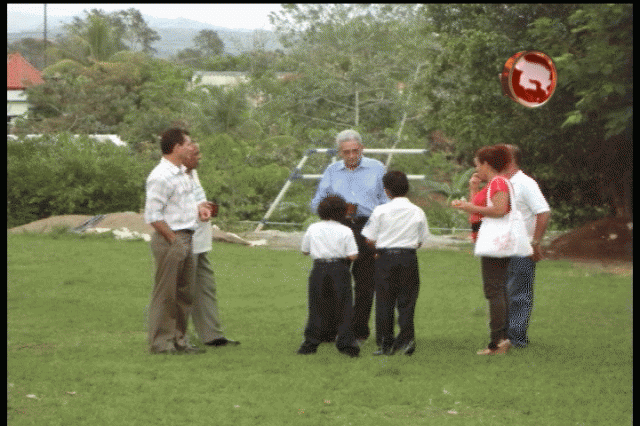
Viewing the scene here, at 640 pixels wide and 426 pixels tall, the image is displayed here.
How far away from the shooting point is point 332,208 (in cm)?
768

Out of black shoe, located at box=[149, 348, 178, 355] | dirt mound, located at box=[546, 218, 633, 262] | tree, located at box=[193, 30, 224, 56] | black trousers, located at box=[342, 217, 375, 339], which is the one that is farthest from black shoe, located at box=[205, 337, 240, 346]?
tree, located at box=[193, 30, 224, 56]

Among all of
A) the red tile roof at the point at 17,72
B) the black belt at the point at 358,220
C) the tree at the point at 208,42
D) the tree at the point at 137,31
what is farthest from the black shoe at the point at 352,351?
the tree at the point at 208,42

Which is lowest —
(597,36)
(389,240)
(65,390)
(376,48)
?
(65,390)

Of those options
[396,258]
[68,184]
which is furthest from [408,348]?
[68,184]

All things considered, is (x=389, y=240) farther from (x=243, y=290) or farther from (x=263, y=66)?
(x=263, y=66)

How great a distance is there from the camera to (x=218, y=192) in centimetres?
2023

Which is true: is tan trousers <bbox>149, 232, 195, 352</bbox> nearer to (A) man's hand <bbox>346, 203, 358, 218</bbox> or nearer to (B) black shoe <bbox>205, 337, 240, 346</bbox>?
(B) black shoe <bbox>205, 337, 240, 346</bbox>

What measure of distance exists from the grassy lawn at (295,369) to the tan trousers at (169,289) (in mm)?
226

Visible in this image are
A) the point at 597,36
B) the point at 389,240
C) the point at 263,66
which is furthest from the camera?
the point at 263,66

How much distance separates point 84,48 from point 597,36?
1599 inches

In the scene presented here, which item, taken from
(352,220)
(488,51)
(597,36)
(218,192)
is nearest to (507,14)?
(488,51)

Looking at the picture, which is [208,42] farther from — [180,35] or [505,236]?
[505,236]

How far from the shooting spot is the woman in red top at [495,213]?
291 inches

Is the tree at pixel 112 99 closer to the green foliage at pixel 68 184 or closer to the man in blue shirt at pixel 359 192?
→ the green foliage at pixel 68 184
